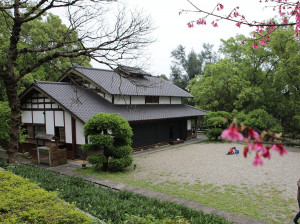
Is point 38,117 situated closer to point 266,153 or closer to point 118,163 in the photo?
point 118,163

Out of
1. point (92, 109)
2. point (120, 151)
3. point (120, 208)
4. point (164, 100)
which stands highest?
point (164, 100)

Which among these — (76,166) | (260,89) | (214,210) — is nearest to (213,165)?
(214,210)

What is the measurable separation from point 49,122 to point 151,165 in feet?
24.4

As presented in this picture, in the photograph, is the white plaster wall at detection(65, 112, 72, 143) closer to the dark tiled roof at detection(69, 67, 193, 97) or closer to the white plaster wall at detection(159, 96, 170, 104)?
the dark tiled roof at detection(69, 67, 193, 97)

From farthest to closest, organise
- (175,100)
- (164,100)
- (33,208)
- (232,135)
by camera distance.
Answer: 1. (175,100)
2. (164,100)
3. (33,208)
4. (232,135)

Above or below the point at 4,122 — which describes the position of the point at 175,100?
above

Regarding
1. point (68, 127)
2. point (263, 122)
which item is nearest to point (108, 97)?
point (68, 127)

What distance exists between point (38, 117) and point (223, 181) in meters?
12.7

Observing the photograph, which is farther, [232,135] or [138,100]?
[138,100]

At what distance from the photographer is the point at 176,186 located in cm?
941

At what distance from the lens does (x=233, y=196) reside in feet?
26.8

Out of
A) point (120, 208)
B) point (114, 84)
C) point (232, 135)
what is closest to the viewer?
point (232, 135)

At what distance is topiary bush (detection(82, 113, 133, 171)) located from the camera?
436 inches

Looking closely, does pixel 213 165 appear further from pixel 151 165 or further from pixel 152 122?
pixel 152 122
